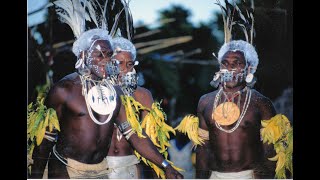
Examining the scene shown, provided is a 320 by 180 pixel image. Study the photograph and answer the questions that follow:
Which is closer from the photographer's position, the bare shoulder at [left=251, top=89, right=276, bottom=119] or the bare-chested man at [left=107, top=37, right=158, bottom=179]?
the bare-chested man at [left=107, top=37, right=158, bottom=179]

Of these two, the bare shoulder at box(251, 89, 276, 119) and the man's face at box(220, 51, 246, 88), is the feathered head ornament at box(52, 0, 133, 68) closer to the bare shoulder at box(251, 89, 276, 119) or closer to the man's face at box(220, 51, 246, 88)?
the man's face at box(220, 51, 246, 88)

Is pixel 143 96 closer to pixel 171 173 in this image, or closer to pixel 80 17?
pixel 171 173

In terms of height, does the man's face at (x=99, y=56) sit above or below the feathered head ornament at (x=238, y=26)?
below

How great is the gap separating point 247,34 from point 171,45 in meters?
0.64

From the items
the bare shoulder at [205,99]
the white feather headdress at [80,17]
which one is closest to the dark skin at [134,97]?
the white feather headdress at [80,17]

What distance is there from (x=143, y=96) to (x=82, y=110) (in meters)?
0.51

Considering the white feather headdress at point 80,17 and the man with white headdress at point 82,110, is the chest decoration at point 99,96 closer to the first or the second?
the man with white headdress at point 82,110

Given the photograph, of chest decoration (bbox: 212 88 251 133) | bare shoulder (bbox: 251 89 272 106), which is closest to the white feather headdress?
chest decoration (bbox: 212 88 251 133)

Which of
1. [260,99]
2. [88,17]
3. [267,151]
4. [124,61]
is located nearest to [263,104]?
[260,99]

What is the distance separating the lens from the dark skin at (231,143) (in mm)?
5703

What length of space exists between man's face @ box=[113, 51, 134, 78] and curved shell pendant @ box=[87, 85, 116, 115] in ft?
0.66

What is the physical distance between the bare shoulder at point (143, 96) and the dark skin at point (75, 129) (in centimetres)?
29

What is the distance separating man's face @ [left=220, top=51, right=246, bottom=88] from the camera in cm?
571

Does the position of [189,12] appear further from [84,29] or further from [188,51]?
[84,29]
